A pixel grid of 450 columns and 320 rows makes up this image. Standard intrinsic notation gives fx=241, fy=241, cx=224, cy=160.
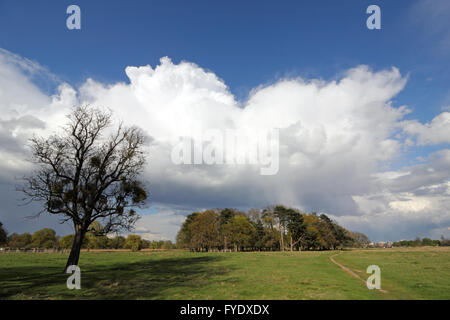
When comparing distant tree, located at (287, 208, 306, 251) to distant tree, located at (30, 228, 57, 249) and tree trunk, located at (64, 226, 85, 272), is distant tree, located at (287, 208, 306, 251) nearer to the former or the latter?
tree trunk, located at (64, 226, 85, 272)

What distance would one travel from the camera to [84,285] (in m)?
16.3

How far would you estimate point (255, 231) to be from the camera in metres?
99.6

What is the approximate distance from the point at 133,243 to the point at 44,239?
157 ft

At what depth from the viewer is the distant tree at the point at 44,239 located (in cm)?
12756

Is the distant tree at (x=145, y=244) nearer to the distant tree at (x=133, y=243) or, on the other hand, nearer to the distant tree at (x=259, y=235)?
the distant tree at (x=133, y=243)

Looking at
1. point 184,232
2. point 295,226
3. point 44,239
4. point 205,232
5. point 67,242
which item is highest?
point 295,226

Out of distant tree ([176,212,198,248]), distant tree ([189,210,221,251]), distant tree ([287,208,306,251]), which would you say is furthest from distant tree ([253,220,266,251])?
distant tree ([176,212,198,248])

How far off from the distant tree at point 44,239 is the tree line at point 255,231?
71.8m

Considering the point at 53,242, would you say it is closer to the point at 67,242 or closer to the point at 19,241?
the point at 19,241

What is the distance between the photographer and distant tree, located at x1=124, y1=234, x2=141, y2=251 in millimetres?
132625

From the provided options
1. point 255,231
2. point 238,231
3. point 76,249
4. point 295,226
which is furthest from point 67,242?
point 76,249
